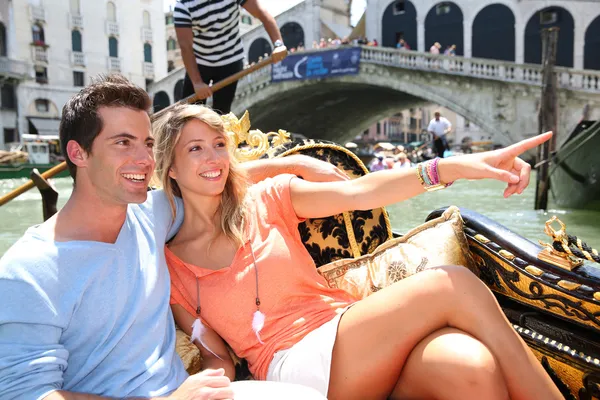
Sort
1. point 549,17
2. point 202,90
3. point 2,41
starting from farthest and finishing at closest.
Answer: point 2,41, point 549,17, point 202,90

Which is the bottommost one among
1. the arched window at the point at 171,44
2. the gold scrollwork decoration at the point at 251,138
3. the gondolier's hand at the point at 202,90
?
the gold scrollwork decoration at the point at 251,138

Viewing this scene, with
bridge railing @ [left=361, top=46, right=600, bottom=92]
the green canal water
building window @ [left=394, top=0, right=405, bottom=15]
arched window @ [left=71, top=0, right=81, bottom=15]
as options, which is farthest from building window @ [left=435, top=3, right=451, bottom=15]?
arched window @ [left=71, top=0, right=81, bottom=15]

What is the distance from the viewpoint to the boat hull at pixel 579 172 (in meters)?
4.80

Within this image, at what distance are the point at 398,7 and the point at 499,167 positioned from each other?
1361 cm

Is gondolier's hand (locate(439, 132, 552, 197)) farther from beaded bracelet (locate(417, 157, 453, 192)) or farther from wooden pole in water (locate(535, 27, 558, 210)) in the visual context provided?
wooden pole in water (locate(535, 27, 558, 210))

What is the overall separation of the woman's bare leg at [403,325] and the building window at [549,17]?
40.9 feet

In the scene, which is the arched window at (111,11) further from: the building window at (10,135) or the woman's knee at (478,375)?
the woman's knee at (478,375)

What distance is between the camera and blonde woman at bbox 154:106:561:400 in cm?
87

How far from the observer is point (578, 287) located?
37.4 inches

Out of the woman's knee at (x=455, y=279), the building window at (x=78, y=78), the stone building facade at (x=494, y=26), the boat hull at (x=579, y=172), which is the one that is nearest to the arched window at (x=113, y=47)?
the building window at (x=78, y=78)

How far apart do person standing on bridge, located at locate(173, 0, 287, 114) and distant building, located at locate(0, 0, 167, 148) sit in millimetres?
14418

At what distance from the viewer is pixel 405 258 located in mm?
1187

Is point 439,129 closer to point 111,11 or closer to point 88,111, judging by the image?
point 88,111

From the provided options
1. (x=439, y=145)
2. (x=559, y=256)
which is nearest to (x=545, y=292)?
(x=559, y=256)
